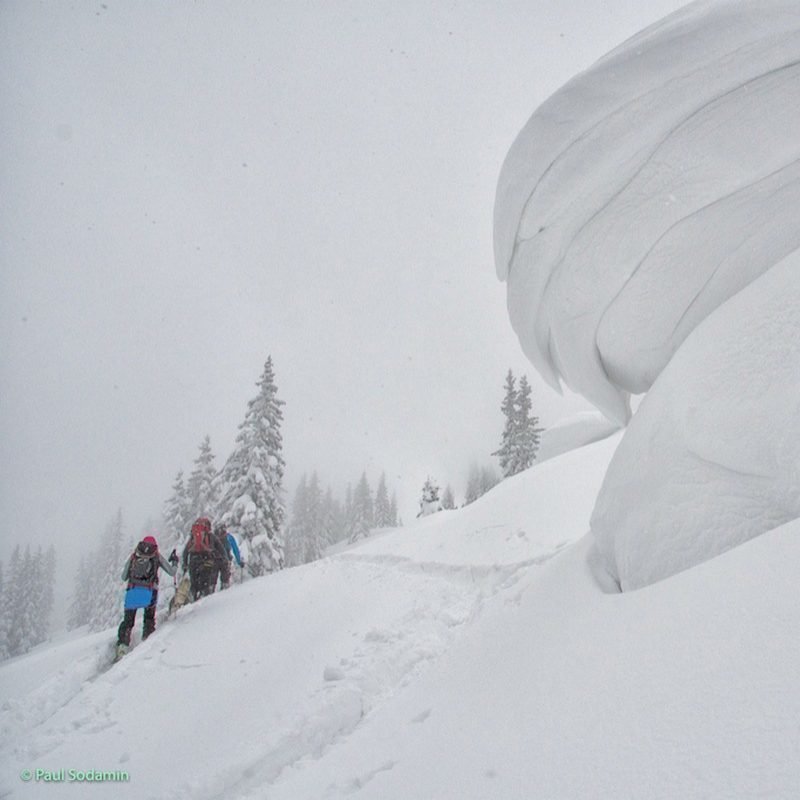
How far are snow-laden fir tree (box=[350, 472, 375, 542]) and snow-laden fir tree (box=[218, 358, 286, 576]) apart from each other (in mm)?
39816

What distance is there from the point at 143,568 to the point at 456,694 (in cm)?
818

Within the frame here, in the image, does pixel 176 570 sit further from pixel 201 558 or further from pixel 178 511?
pixel 178 511

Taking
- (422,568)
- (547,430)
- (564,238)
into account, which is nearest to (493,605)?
(564,238)

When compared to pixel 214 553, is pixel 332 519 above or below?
above

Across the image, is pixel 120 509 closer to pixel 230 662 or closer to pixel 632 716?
pixel 230 662

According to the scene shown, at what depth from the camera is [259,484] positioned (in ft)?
66.9

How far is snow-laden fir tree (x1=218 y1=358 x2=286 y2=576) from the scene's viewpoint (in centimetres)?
1948

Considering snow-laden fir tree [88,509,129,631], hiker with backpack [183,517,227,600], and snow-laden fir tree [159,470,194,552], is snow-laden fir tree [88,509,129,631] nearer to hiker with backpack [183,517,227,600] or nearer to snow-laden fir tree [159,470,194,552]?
snow-laden fir tree [159,470,194,552]

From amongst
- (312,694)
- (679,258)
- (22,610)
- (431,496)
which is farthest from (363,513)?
(679,258)

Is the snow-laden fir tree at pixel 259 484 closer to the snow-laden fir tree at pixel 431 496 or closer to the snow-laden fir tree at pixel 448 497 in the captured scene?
the snow-laden fir tree at pixel 431 496

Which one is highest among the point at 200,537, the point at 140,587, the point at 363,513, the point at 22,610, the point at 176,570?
the point at 363,513

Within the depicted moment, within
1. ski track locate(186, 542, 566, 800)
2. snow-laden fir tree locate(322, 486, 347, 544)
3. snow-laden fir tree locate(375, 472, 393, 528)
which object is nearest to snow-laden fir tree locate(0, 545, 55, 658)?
snow-laden fir tree locate(322, 486, 347, 544)

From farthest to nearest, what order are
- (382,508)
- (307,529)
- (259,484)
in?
(382,508) < (307,529) < (259,484)

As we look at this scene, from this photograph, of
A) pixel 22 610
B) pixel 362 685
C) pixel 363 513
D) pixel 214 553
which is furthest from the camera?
pixel 363 513
